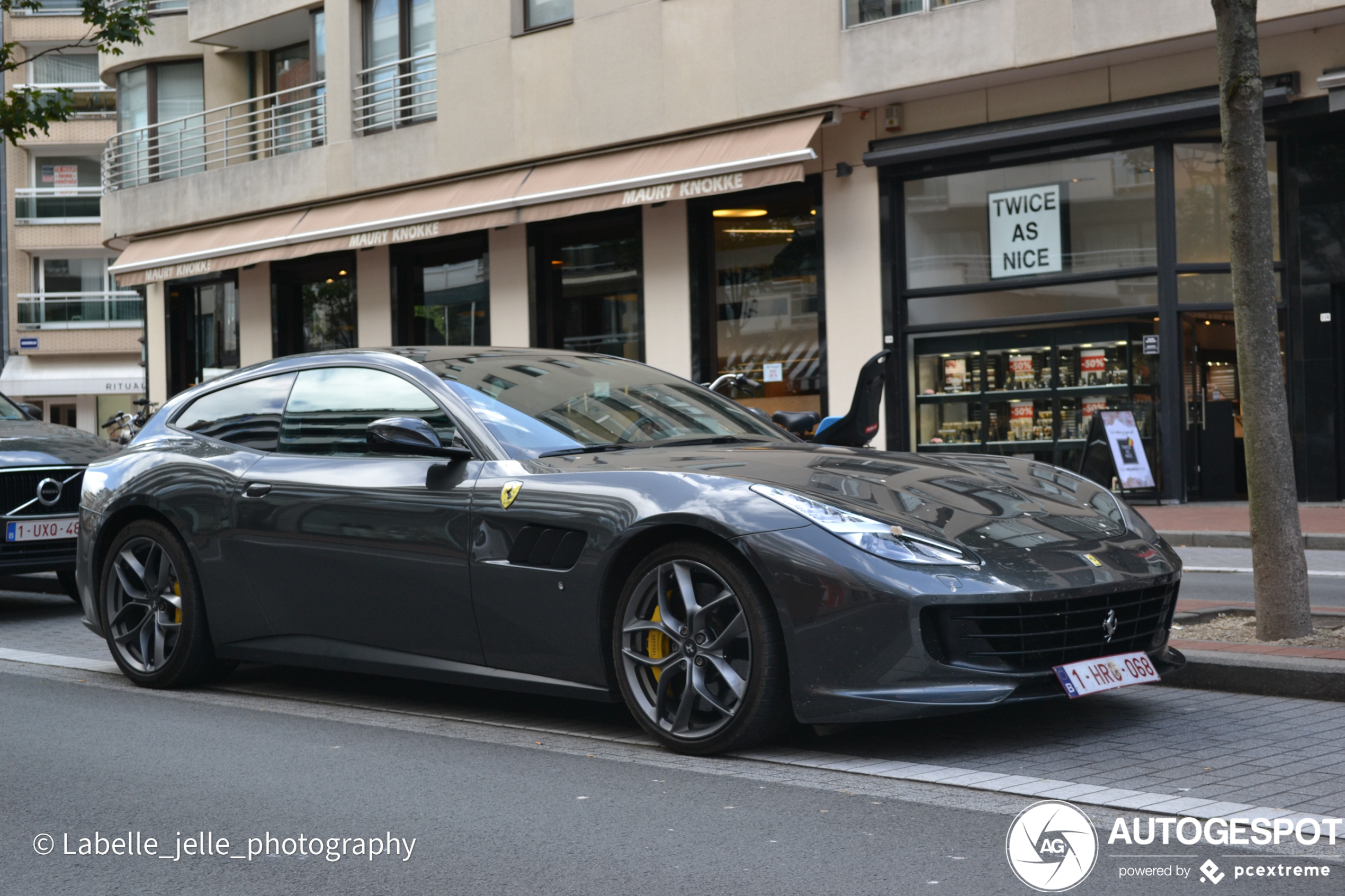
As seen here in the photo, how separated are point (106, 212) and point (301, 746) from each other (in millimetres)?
25475


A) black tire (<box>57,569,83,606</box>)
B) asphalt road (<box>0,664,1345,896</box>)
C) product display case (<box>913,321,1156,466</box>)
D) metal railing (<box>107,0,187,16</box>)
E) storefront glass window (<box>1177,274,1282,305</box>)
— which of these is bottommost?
asphalt road (<box>0,664,1345,896</box>)

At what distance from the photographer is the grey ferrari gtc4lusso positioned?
4.40 m

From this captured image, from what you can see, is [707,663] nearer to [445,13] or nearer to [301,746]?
[301,746]

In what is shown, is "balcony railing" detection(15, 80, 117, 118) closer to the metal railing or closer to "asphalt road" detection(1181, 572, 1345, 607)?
the metal railing

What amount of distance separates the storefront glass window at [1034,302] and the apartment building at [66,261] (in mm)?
34876

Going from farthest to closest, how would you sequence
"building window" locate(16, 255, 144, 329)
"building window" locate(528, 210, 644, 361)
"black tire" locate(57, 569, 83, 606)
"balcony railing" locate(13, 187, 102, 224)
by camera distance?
"balcony railing" locate(13, 187, 102, 224)
"building window" locate(16, 255, 144, 329)
"building window" locate(528, 210, 644, 361)
"black tire" locate(57, 569, 83, 606)

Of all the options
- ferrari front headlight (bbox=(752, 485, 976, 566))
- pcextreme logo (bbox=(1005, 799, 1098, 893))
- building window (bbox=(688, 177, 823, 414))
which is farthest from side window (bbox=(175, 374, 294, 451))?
building window (bbox=(688, 177, 823, 414))

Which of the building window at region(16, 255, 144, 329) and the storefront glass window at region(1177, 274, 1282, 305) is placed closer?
the storefront glass window at region(1177, 274, 1282, 305)

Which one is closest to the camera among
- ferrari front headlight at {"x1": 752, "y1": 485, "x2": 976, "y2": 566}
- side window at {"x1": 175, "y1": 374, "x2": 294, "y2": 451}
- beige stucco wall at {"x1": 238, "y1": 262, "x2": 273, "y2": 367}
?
ferrari front headlight at {"x1": 752, "y1": 485, "x2": 976, "y2": 566}

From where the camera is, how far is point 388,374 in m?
5.81

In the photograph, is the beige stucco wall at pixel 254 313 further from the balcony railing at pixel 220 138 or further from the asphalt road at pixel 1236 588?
the asphalt road at pixel 1236 588

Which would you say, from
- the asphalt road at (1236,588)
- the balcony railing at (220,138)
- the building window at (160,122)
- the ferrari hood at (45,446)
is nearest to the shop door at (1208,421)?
the asphalt road at (1236,588)

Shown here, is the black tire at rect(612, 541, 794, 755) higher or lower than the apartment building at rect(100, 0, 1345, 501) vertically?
lower

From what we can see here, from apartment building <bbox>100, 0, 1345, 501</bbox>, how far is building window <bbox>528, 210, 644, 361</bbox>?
44mm
